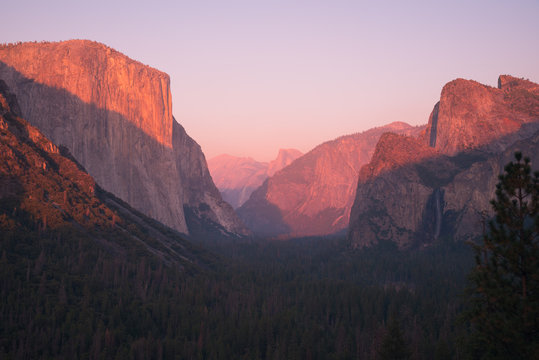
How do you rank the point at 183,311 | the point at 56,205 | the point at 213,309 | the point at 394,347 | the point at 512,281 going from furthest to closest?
1. the point at 56,205
2. the point at 213,309
3. the point at 183,311
4. the point at 394,347
5. the point at 512,281

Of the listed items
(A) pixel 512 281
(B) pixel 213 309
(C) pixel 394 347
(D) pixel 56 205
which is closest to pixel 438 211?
(B) pixel 213 309

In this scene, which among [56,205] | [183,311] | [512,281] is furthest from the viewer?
[56,205]

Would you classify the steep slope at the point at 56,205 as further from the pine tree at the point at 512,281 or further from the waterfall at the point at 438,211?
the waterfall at the point at 438,211

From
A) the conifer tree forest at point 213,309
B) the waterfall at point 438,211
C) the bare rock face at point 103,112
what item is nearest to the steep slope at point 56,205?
the conifer tree forest at point 213,309

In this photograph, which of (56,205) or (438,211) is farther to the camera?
(438,211)

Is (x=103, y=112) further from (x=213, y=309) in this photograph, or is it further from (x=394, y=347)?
(x=394, y=347)

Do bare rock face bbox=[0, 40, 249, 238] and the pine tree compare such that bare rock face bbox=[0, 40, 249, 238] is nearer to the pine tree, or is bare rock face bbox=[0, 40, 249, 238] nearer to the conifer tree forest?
the conifer tree forest

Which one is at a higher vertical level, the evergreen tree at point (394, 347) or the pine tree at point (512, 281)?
the pine tree at point (512, 281)

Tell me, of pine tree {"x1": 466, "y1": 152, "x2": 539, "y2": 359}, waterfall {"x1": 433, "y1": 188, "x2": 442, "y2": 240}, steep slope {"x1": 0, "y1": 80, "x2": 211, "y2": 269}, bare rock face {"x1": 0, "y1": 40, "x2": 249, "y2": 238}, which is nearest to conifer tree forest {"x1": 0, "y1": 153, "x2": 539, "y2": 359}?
pine tree {"x1": 466, "y1": 152, "x2": 539, "y2": 359}
